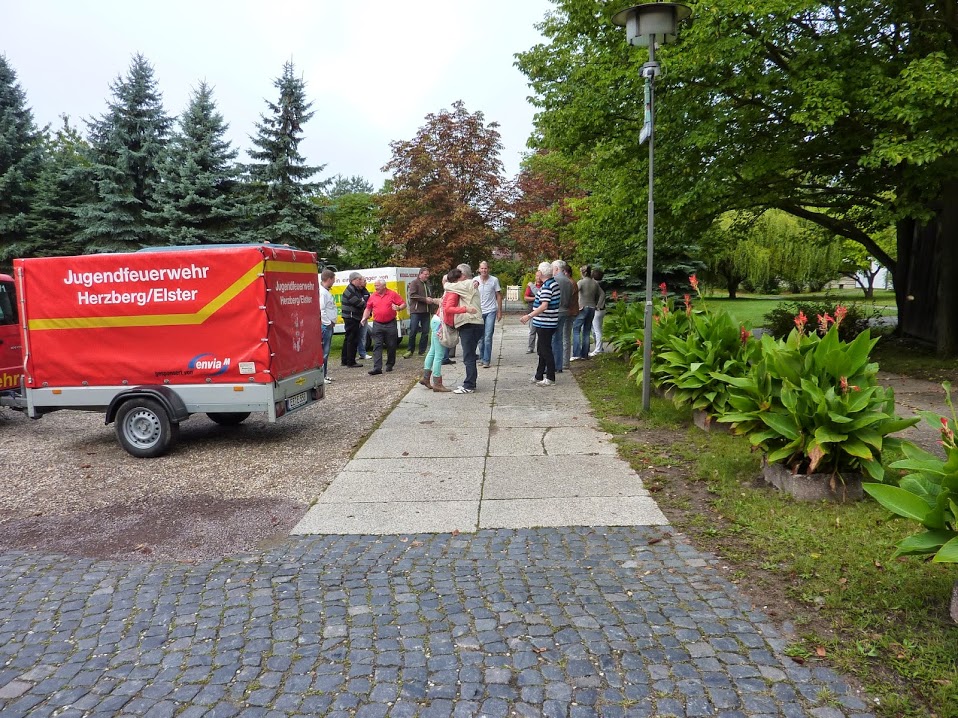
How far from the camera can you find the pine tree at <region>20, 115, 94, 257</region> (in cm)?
2706

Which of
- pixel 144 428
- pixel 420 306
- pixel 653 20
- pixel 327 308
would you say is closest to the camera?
pixel 144 428

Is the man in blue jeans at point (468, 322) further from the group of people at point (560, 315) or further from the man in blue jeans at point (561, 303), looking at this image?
the man in blue jeans at point (561, 303)

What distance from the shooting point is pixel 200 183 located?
2370cm

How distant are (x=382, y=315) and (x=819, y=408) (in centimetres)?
931

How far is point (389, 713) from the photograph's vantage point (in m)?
3.00

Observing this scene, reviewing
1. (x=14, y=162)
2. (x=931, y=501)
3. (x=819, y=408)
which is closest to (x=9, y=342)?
(x=819, y=408)

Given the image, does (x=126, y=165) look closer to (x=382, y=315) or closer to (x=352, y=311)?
(x=352, y=311)

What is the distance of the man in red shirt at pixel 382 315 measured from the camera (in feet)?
43.8

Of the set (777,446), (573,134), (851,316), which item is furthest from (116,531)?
(851,316)

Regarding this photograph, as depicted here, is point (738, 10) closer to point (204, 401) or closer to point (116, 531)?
point (204, 401)

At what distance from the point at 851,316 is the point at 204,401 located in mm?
13829

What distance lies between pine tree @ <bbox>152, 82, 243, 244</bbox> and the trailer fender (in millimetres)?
17013

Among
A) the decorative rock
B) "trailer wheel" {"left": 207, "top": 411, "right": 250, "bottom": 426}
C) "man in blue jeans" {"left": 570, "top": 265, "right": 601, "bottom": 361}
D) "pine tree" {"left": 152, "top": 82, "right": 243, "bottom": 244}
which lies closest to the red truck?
"trailer wheel" {"left": 207, "top": 411, "right": 250, "bottom": 426}

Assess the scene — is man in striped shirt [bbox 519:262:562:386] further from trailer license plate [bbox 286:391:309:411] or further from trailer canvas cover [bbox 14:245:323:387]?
trailer canvas cover [bbox 14:245:323:387]
